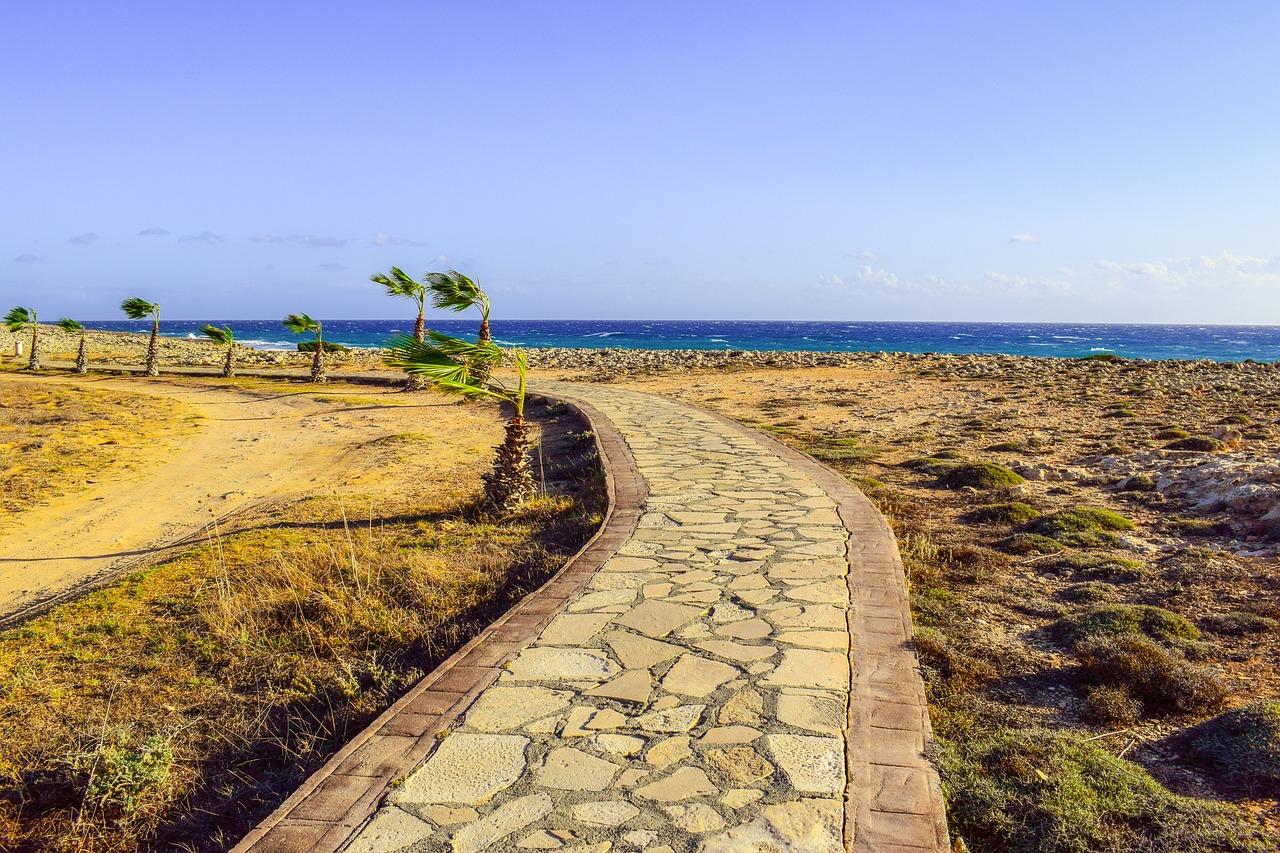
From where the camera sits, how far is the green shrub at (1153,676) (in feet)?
12.9

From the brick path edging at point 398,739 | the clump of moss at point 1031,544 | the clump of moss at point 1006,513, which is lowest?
the brick path edging at point 398,739

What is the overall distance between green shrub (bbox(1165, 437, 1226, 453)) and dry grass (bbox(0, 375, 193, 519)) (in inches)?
616

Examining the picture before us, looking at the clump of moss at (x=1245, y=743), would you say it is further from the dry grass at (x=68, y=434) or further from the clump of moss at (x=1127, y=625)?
the dry grass at (x=68, y=434)

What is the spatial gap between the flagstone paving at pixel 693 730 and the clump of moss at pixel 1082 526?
2.07m

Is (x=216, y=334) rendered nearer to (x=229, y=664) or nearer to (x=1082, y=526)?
(x=229, y=664)

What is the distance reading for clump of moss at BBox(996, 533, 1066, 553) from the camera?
6547 millimetres

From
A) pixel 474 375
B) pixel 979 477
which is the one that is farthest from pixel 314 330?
pixel 979 477

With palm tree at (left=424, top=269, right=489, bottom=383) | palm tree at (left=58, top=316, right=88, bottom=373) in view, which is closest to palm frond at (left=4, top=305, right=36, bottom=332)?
palm tree at (left=58, top=316, right=88, bottom=373)

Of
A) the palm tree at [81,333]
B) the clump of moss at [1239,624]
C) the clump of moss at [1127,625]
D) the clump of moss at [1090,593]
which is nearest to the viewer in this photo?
the clump of moss at [1127,625]

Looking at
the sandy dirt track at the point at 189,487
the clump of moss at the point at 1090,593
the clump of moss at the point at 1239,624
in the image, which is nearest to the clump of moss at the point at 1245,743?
the clump of moss at the point at 1239,624

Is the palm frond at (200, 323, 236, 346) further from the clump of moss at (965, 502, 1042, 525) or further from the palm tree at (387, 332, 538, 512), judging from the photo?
the clump of moss at (965, 502, 1042, 525)

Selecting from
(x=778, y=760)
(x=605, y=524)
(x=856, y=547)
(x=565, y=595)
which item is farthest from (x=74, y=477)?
(x=778, y=760)

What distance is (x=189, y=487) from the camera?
11648 millimetres

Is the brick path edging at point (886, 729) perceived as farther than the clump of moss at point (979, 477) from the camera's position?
No
